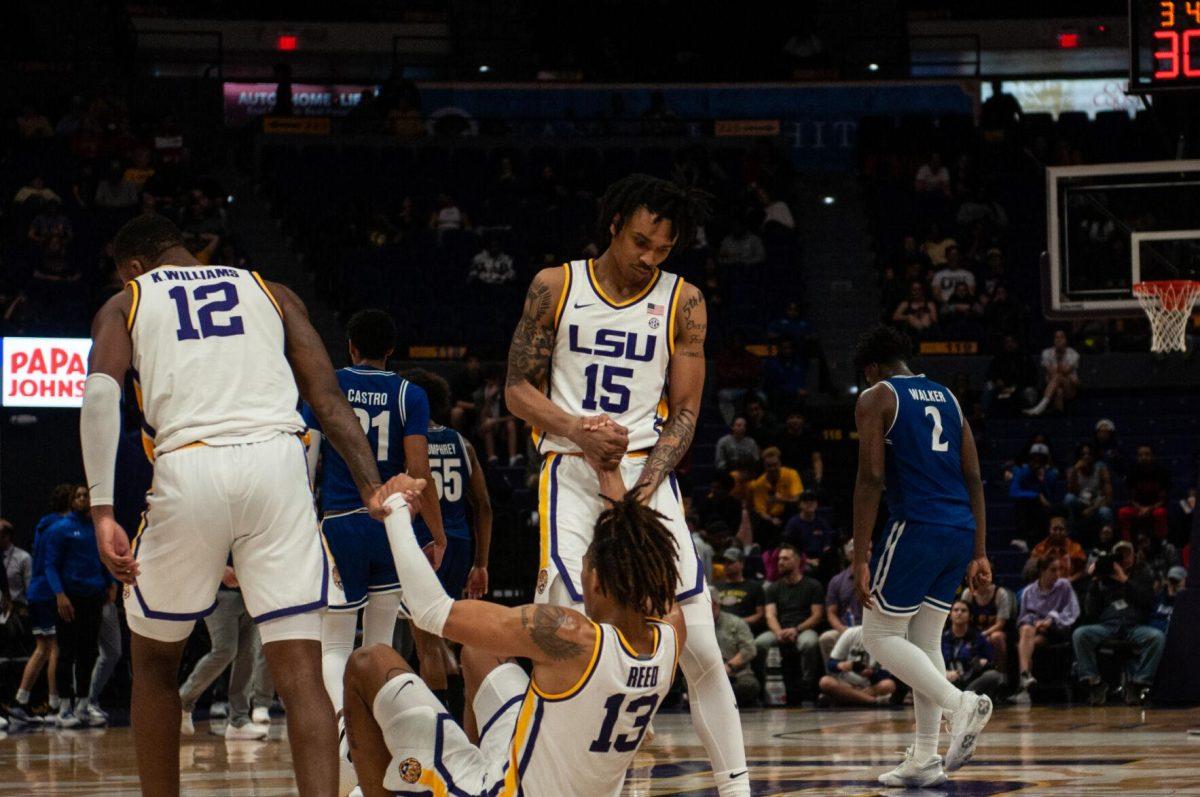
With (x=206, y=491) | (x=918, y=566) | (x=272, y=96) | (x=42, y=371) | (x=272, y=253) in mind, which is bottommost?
(x=918, y=566)

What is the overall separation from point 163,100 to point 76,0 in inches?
132

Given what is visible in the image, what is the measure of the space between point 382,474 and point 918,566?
2.70m

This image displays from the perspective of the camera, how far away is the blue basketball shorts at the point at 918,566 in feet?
27.5

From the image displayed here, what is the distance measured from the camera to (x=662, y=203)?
20.6 ft

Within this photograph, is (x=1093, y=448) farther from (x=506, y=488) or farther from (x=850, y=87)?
(x=850, y=87)

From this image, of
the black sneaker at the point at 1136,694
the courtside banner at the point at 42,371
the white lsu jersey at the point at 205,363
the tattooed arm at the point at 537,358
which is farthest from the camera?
the courtside banner at the point at 42,371

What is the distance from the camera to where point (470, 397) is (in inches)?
779

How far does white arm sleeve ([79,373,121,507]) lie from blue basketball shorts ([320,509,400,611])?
2.34 meters

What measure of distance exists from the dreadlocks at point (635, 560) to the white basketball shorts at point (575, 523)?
1103mm

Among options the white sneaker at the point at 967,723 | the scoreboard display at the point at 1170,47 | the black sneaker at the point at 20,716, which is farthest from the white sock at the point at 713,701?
the black sneaker at the point at 20,716

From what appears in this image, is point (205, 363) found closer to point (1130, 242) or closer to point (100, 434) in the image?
point (100, 434)

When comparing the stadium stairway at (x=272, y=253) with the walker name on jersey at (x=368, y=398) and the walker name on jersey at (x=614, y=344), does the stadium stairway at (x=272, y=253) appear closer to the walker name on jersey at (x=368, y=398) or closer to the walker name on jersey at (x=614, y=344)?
the walker name on jersey at (x=368, y=398)

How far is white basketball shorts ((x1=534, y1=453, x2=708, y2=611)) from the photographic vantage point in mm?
6086

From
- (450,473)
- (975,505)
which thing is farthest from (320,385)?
(975,505)
